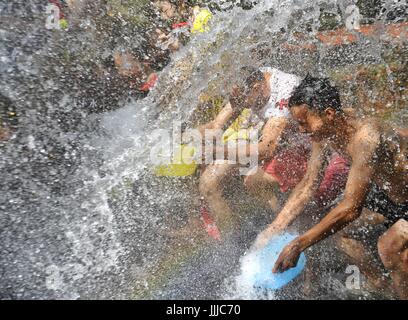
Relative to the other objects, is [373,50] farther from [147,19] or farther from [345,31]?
[147,19]

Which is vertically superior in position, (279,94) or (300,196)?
(279,94)

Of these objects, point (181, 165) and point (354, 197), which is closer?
point (354, 197)

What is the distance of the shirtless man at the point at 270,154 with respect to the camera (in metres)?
3.17

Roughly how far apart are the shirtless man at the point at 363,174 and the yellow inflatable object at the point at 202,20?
223 cm

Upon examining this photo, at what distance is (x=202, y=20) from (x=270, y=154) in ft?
7.45

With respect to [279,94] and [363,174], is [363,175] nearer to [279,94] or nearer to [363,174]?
[363,174]

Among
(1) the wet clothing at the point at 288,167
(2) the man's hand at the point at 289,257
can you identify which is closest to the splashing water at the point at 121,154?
(2) the man's hand at the point at 289,257

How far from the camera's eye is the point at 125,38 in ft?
15.0

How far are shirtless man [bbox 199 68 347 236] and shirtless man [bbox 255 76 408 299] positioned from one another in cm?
43

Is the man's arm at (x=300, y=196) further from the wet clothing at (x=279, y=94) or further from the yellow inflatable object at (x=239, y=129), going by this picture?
the yellow inflatable object at (x=239, y=129)

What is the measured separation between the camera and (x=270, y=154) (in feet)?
10.4

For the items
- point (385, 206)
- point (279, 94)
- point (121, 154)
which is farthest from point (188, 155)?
point (385, 206)

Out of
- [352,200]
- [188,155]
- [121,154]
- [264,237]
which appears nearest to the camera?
[352,200]

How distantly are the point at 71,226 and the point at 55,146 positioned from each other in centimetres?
96
